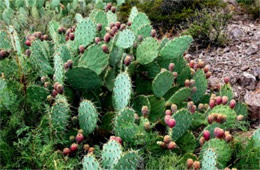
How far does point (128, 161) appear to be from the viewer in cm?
308

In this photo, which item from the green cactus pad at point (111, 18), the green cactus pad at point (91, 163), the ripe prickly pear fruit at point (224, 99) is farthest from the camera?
the green cactus pad at point (111, 18)

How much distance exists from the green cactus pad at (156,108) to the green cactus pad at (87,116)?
0.60m

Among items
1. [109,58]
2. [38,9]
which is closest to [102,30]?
[109,58]

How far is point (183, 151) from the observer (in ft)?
12.1

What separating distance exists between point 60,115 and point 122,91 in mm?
513

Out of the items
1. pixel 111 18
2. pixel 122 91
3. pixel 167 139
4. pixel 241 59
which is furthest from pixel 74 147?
pixel 241 59

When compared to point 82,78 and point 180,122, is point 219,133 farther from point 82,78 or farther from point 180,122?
point 82,78

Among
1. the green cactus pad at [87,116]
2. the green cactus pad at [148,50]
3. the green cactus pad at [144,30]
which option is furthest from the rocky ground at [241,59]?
the green cactus pad at [87,116]

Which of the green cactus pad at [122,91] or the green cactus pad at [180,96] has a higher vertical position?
the green cactus pad at [122,91]

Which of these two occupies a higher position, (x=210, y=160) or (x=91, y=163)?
(x=91, y=163)

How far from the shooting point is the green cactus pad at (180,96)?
4.05 m

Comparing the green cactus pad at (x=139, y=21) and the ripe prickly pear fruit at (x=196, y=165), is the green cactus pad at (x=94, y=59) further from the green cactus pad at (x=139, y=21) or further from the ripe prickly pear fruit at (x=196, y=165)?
the ripe prickly pear fruit at (x=196, y=165)

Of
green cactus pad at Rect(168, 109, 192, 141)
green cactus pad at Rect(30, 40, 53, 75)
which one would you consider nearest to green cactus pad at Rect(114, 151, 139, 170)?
green cactus pad at Rect(168, 109, 192, 141)

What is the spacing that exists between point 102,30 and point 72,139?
1.42 m
